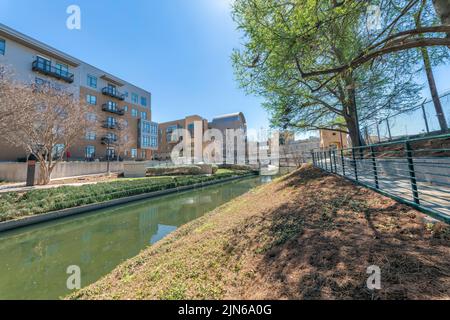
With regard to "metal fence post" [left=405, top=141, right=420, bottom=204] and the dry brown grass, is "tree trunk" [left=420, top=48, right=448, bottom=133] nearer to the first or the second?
"metal fence post" [left=405, top=141, right=420, bottom=204]

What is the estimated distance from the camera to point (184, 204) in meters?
11.6

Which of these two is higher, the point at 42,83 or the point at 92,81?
the point at 92,81

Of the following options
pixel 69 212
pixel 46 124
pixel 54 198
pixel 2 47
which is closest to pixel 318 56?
pixel 69 212

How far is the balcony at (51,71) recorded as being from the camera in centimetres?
Answer: 1973

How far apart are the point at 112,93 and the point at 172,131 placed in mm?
15448

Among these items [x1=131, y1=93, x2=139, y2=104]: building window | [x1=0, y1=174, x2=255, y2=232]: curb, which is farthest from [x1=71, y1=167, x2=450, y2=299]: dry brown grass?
[x1=131, y1=93, x2=139, y2=104]: building window

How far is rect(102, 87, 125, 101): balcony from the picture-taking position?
90.7ft

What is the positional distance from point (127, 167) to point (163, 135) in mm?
24524

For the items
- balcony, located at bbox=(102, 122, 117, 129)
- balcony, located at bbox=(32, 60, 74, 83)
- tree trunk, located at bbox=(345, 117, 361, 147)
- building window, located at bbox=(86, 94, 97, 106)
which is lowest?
tree trunk, located at bbox=(345, 117, 361, 147)

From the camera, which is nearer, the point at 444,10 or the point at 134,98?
the point at 444,10

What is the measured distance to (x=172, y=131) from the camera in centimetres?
4256

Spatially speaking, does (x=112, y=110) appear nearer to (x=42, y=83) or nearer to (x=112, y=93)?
(x=112, y=93)

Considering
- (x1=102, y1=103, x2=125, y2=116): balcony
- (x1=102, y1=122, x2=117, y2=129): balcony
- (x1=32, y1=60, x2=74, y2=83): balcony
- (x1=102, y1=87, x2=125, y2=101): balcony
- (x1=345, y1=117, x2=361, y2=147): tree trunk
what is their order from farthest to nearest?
(x1=102, y1=87, x2=125, y2=101): balcony → (x1=102, y1=103, x2=125, y2=116): balcony → (x1=102, y1=122, x2=117, y2=129): balcony → (x1=32, y1=60, x2=74, y2=83): balcony → (x1=345, y1=117, x2=361, y2=147): tree trunk
